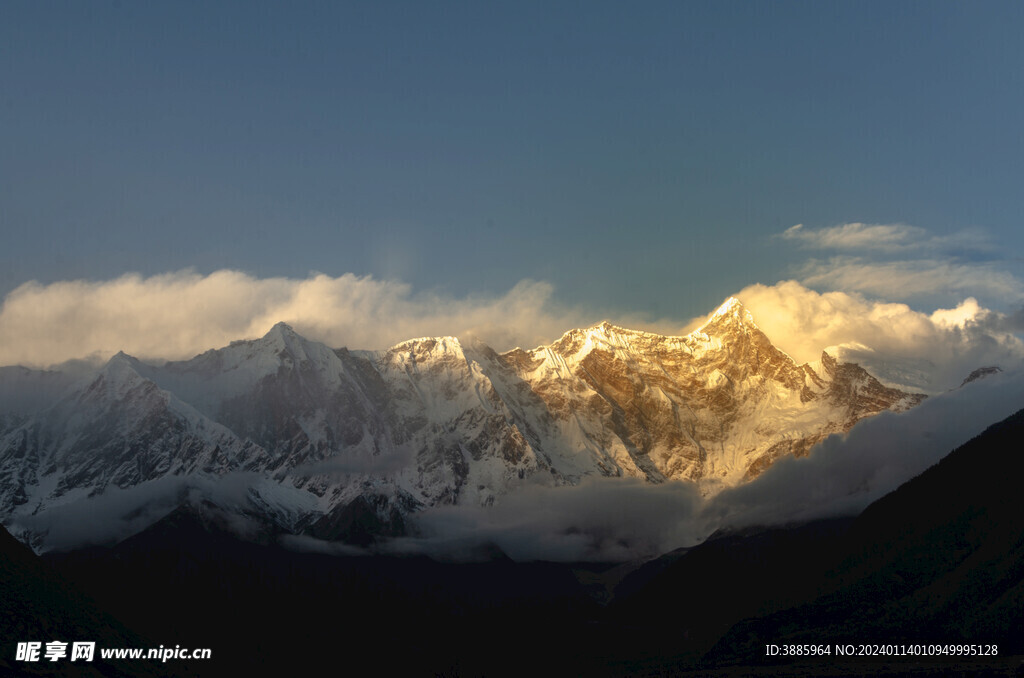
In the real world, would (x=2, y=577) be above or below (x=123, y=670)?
above

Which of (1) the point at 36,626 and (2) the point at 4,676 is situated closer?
(2) the point at 4,676

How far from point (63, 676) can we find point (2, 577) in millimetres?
28116

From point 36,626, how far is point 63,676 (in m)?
15.0

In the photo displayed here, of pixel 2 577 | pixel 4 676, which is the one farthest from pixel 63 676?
pixel 2 577

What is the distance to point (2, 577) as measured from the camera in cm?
19838

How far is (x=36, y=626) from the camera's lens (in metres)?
191

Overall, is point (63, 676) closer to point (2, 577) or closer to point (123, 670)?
point (123, 670)

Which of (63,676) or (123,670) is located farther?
(123,670)

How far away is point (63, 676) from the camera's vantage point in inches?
7092

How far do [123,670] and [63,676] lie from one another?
49.5ft

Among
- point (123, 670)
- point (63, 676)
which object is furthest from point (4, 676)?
point (123, 670)

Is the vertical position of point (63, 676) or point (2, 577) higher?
point (2, 577)

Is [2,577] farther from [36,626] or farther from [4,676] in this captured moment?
[4,676]

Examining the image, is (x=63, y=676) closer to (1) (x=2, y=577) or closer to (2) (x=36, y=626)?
(2) (x=36, y=626)
